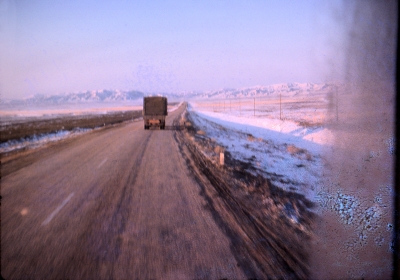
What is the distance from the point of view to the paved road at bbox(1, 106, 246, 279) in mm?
4195

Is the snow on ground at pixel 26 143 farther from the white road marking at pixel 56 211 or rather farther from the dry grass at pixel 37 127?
the white road marking at pixel 56 211

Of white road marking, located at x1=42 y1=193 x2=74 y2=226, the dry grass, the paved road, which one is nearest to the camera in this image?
the paved road

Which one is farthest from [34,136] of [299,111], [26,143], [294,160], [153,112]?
[299,111]

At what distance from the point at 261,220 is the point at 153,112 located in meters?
24.7

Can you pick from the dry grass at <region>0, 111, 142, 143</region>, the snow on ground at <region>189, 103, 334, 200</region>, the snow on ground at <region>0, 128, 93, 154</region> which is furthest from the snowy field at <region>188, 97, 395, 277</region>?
the dry grass at <region>0, 111, 142, 143</region>

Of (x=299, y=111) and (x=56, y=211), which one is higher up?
(x=299, y=111)

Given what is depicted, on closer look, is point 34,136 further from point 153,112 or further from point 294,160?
point 294,160

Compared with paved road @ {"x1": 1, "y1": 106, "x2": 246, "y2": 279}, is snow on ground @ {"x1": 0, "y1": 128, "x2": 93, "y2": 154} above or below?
above

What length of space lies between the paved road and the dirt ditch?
291 millimetres

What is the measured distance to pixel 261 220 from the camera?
6164 mm

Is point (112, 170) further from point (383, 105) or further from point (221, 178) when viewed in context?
point (383, 105)

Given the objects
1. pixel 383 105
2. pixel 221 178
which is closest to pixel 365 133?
pixel 383 105

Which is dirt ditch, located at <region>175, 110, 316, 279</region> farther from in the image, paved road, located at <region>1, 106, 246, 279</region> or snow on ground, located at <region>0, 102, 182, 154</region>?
snow on ground, located at <region>0, 102, 182, 154</region>

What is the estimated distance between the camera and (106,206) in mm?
6926
